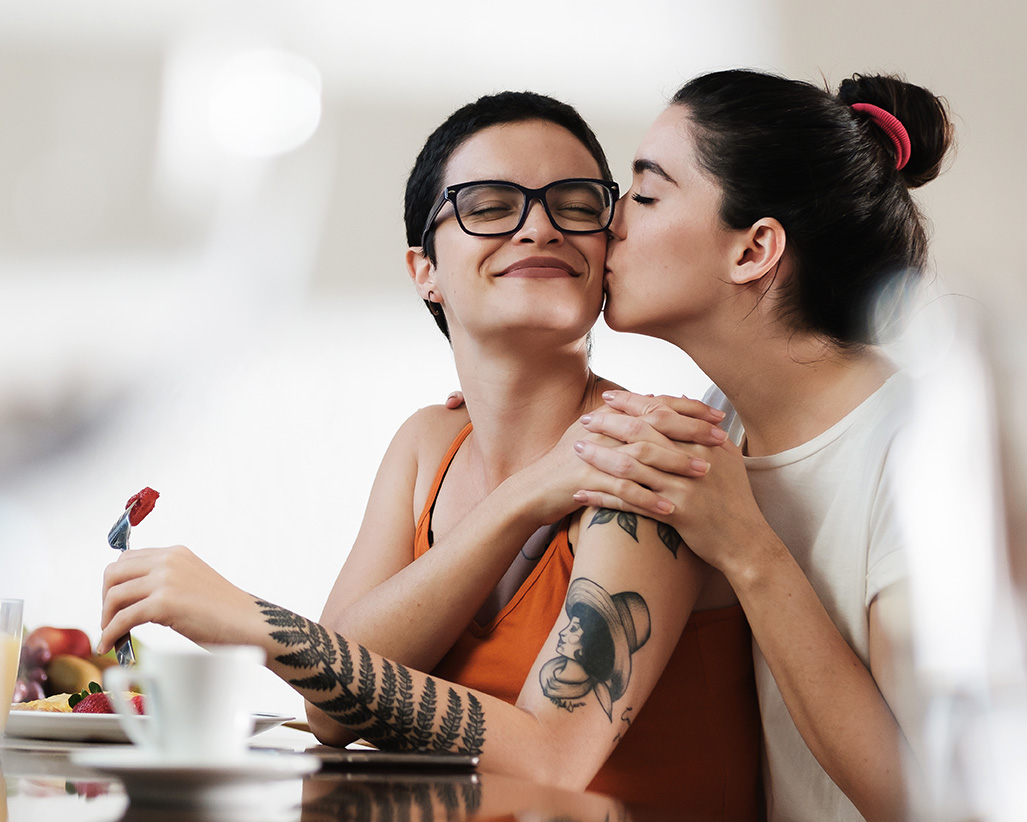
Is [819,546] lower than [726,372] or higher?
lower

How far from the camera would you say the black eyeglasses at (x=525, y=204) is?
1.29m

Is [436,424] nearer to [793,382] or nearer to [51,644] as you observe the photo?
[793,382]

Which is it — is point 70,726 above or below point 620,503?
below

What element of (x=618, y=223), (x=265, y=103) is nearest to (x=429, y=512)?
(x=618, y=223)

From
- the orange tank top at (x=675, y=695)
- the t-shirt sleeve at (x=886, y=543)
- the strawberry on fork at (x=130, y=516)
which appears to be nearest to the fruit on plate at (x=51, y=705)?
the strawberry on fork at (x=130, y=516)

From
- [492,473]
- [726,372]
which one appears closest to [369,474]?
[492,473]

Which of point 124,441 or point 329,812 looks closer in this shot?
point 329,812

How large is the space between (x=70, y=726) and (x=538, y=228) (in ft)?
2.54

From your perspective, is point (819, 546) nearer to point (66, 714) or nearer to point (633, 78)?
point (66, 714)

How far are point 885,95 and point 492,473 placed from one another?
71 cm

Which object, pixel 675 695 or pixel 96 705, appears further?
pixel 675 695

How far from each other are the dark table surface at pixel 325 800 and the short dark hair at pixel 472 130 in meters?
0.92

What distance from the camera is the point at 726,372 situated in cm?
124

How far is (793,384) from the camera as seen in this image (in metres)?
1.18
